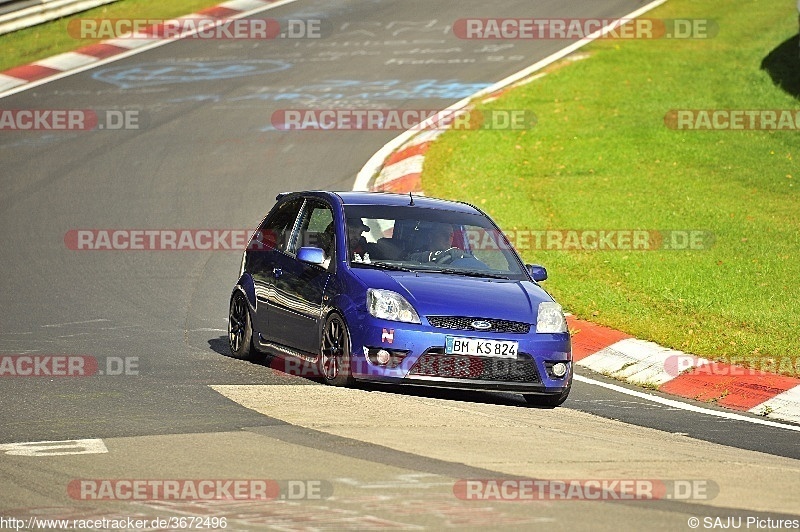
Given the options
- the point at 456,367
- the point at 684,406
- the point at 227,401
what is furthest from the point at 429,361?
the point at 684,406

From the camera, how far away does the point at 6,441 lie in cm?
836

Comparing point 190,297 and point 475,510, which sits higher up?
point 475,510

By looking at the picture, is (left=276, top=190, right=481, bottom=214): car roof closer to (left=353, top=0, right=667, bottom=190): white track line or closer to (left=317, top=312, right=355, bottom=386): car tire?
(left=317, top=312, right=355, bottom=386): car tire

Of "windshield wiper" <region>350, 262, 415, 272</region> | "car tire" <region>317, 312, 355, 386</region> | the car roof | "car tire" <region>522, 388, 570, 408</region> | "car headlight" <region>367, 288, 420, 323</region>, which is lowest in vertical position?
"car tire" <region>522, 388, 570, 408</region>

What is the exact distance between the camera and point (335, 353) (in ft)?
35.7

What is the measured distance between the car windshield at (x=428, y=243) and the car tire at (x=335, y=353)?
605 mm

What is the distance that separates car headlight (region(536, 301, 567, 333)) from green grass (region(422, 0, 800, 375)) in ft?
8.36

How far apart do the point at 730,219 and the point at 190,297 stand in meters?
7.29

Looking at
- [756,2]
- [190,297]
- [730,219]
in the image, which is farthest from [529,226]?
[756,2]

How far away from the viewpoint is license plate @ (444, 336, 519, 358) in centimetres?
1042

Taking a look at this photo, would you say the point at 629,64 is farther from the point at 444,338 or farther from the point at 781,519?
the point at 781,519

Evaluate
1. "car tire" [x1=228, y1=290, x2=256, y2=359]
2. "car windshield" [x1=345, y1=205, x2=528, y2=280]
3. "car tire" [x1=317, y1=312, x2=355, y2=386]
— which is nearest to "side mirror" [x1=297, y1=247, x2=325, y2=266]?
"car windshield" [x1=345, y1=205, x2=528, y2=280]

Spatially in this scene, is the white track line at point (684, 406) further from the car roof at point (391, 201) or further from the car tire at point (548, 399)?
the car roof at point (391, 201)

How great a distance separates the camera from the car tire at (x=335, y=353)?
10.7 metres
